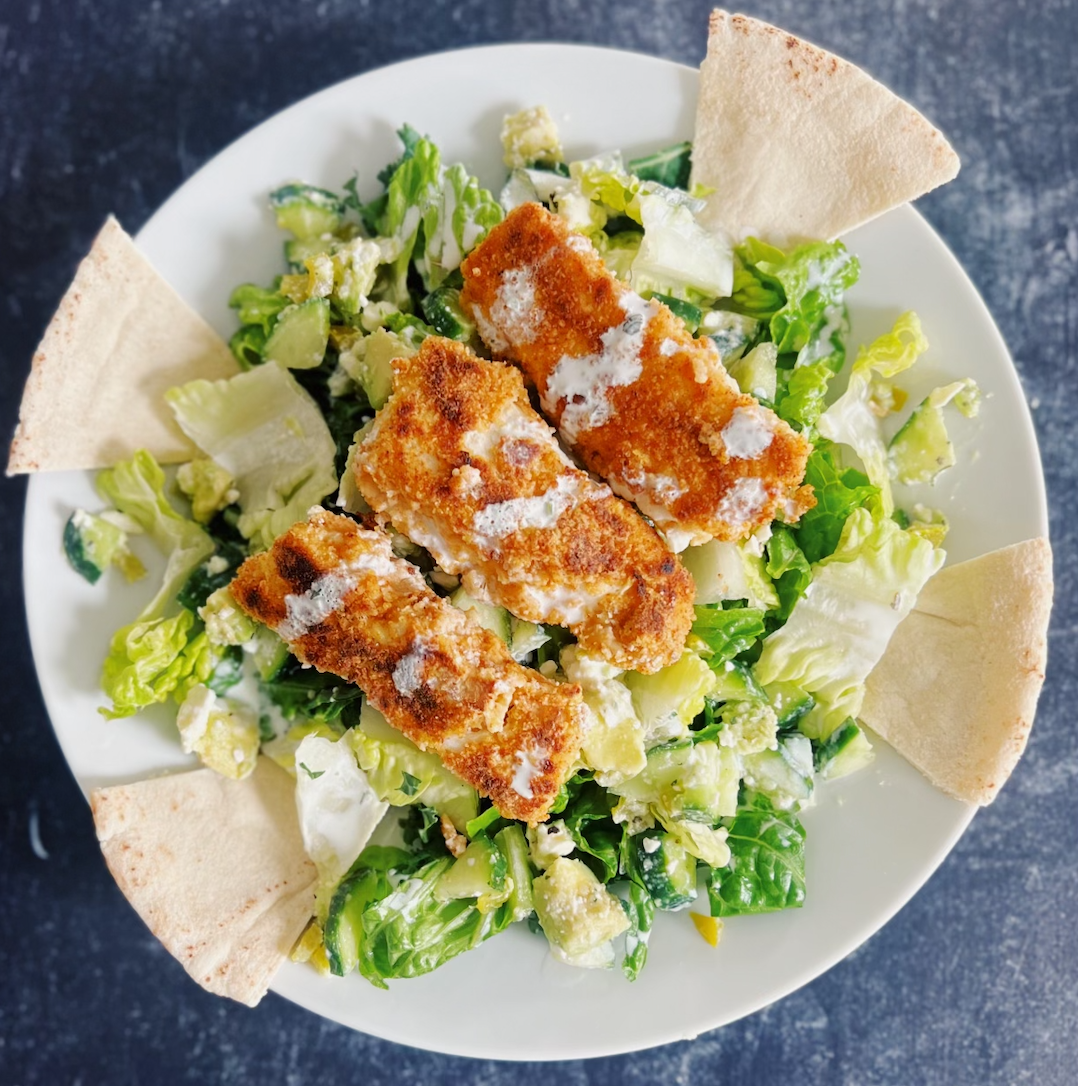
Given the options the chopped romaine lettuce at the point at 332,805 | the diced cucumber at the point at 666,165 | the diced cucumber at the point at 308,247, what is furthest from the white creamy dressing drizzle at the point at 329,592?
the diced cucumber at the point at 666,165

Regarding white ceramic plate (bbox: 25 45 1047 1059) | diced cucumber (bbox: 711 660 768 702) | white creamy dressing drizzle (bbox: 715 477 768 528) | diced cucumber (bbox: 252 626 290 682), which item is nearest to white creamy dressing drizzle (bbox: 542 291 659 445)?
white creamy dressing drizzle (bbox: 715 477 768 528)

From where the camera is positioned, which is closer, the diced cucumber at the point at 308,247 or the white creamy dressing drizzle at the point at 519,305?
the white creamy dressing drizzle at the point at 519,305

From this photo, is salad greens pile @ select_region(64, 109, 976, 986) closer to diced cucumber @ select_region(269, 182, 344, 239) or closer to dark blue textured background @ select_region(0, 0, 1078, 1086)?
diced cucumber @ select_region(269, 182, 344, 239)

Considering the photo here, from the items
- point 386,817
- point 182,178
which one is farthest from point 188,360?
point 386,817

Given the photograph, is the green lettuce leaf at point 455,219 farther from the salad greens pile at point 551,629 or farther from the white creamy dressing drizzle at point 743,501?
the white creamy dressing drizzle at point 743,501

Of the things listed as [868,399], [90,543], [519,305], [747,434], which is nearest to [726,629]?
[747,434]

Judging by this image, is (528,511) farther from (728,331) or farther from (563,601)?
(728,331)

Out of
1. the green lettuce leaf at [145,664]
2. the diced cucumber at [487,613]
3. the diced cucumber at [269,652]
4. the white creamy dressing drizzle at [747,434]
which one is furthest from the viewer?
the diced cucumber at [269,652]

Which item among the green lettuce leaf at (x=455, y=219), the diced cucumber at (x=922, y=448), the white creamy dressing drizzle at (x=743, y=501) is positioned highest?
the green lettuce leaf at (x=455, y=219)
